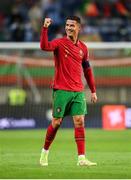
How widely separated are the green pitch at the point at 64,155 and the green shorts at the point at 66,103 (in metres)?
0.86

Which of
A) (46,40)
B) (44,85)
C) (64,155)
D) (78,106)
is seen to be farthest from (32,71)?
(46,40)

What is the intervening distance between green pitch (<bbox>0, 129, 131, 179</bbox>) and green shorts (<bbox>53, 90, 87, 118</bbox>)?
857mm

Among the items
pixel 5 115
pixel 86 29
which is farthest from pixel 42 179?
pixel 86 29

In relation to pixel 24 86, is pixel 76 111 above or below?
above

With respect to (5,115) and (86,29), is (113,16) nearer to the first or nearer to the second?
(86,29)

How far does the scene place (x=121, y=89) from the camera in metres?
24.8

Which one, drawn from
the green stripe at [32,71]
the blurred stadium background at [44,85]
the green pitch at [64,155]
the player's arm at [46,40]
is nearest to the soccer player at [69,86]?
the player's arm at [46,40]

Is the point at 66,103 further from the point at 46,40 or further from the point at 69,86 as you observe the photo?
the point at 46,40

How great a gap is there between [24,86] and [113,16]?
252 inches

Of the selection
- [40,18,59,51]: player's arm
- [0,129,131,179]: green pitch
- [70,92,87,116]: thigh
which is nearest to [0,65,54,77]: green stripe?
[0,129,131,179]: green pitch

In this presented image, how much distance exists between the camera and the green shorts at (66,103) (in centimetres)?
1298

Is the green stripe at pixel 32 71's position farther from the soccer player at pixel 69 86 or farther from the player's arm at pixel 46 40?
the player's arm at pixel 46 40

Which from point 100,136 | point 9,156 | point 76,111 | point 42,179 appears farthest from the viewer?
point 100,136

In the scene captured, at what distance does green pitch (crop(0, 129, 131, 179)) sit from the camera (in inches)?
456
